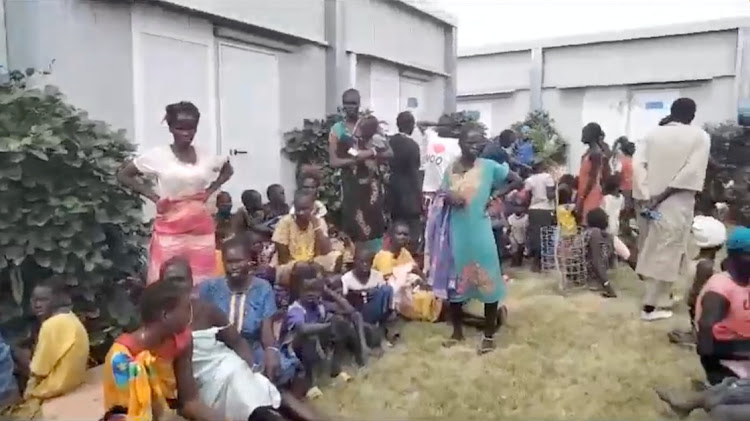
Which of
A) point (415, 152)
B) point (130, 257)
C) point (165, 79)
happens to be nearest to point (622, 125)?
point (415, 152)

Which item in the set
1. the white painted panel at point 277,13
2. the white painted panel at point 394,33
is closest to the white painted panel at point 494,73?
the white painted panel at point 394,33

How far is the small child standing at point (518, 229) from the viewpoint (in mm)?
8070

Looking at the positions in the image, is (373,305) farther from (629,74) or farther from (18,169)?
(629,74)

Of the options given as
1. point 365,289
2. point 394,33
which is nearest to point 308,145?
point 394,33

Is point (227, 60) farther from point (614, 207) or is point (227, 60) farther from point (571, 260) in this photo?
point (614, 207)

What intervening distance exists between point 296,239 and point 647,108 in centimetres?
1214

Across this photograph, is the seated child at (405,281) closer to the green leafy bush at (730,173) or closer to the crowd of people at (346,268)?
the crowd of people at (346,268)

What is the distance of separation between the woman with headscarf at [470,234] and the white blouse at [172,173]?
170 cm

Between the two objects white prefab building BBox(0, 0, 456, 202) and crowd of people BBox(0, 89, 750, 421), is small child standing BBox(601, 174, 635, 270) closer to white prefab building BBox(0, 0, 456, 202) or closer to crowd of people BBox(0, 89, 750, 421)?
crowd of people BBox(0, 89, 750, 421)

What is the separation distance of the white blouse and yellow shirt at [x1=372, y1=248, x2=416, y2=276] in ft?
6.24

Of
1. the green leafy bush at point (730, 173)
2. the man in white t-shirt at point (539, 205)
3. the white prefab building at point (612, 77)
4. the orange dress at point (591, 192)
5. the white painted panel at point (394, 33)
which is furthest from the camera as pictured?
the white prefab building at point (612, 77)

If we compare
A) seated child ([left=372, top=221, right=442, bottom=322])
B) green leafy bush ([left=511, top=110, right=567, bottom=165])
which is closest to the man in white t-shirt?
seated child ([left=372, top=221, right=442, bottom=322])

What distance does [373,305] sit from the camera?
17.1ft

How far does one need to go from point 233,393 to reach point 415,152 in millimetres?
4001
